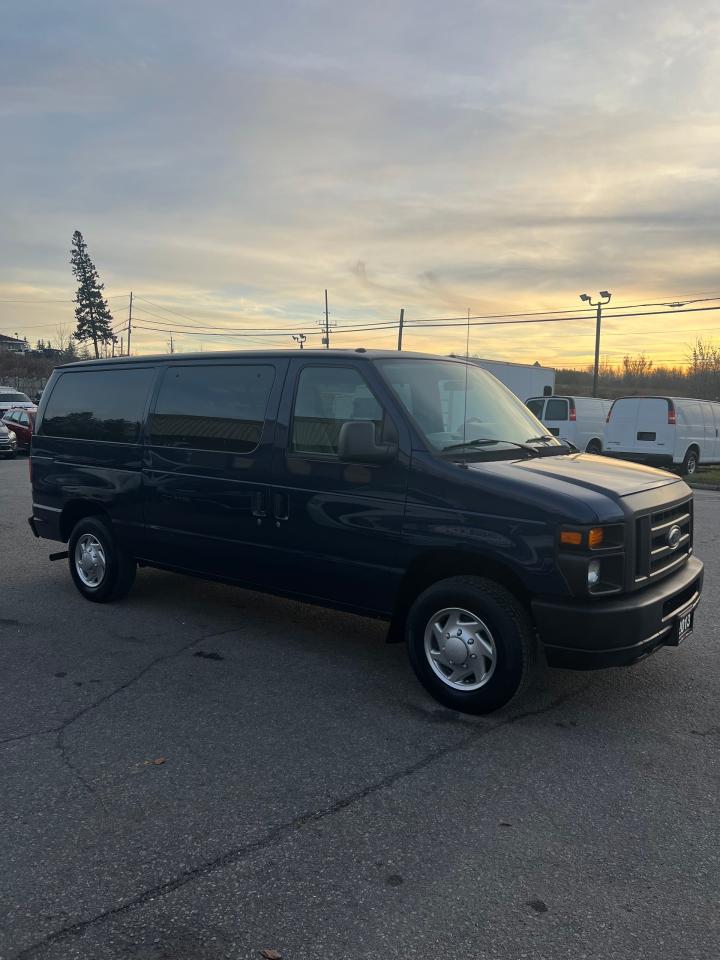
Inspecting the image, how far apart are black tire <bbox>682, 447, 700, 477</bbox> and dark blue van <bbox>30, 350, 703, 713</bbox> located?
46.9ft

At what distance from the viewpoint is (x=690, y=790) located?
3.50 m

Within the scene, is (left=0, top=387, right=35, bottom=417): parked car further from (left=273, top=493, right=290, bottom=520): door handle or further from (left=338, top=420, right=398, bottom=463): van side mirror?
(left=338, top=420, right=398, bottom=463): van side mirror

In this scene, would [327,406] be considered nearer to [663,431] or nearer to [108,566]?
[108,566]

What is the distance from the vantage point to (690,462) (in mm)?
18641

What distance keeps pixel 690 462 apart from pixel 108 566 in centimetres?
1581

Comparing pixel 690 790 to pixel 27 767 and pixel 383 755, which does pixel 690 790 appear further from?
pixel 27 767

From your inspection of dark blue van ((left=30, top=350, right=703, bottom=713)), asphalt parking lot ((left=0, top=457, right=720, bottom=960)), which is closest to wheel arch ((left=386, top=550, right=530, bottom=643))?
dark blue van ((left=30, top=350, right=703, bottom=713))

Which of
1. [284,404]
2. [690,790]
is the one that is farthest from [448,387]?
[690,790]

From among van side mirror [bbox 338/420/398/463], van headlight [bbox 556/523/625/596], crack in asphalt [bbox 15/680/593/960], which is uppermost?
van side mirror [bbox 338/420/398/463]

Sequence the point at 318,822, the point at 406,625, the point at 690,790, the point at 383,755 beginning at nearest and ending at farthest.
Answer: the point at 318,822 → the point at 690,790 → the point at 383,755 → the point at 406,625

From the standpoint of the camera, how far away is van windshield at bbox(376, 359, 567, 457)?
4723 mm

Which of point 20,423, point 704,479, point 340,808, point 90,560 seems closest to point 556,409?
point 704,479

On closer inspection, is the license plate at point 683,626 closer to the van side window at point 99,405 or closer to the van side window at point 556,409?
the van side window at point 99,405

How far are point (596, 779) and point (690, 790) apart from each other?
0.41m
